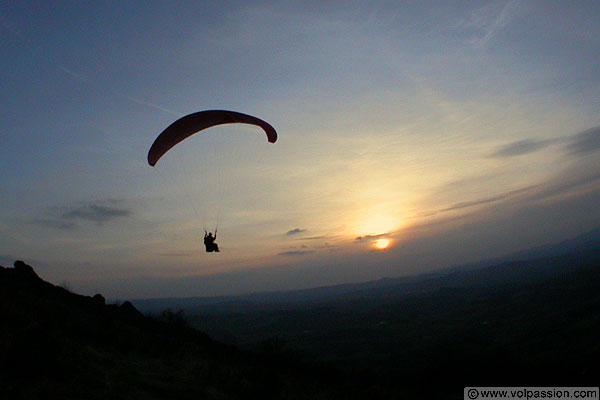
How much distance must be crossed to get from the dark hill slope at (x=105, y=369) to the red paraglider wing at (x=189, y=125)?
9176 mm

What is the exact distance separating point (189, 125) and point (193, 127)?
25 cm

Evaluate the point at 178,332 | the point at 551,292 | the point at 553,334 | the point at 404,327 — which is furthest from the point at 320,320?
the point at 178,332

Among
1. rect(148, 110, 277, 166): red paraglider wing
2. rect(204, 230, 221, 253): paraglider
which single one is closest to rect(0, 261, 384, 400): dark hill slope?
rect(204, 230, 221, 253): paraglider

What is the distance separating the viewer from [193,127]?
750 inches

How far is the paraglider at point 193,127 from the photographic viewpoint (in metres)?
18.7

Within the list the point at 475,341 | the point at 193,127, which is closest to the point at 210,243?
the point at 193,127

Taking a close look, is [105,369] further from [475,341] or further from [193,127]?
[475,341]

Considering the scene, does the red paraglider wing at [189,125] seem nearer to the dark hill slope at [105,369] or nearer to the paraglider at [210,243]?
the paraglider at [210,243]

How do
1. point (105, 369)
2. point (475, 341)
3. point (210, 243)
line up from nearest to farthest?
point (105, 369) < point (210, 243) < point (475, 341)

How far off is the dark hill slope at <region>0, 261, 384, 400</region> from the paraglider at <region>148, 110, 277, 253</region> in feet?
19.5

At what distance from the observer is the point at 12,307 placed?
14.3 meters

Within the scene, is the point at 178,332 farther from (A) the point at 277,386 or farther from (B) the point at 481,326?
(B) the point at 481,326

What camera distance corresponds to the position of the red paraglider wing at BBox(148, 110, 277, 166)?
18703 mm

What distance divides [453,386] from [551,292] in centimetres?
16245
